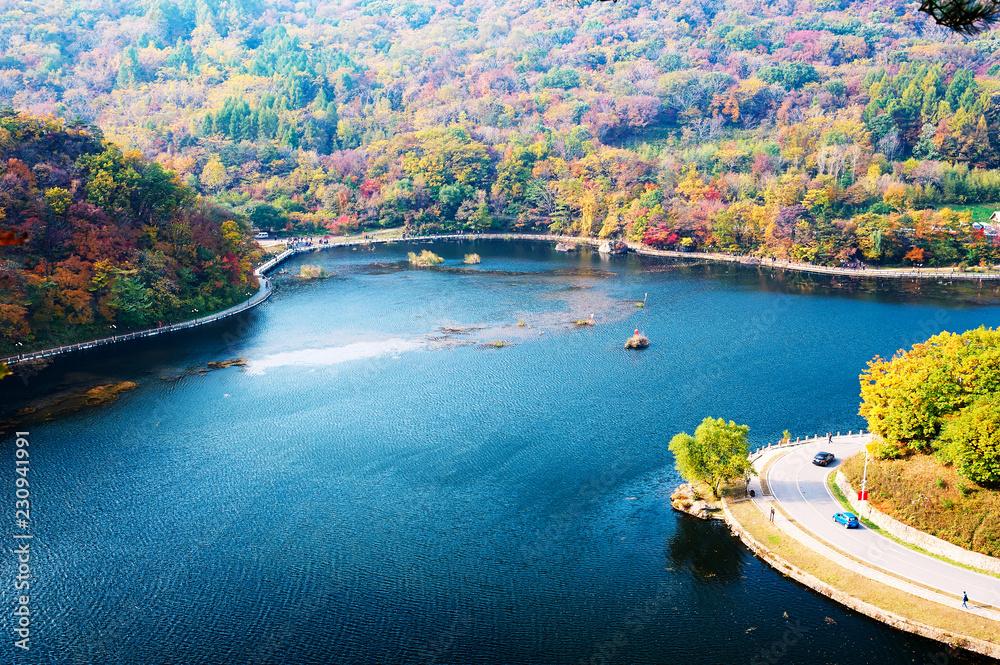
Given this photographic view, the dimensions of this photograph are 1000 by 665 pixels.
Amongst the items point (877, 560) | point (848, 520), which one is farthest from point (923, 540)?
point (848, 520)

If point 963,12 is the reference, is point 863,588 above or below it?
below

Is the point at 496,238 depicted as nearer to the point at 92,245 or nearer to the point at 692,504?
the point at 92,245

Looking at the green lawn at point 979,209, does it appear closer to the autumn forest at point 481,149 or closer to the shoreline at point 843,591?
the autumn forest at point 481,149

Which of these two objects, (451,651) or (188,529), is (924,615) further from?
(188,529)

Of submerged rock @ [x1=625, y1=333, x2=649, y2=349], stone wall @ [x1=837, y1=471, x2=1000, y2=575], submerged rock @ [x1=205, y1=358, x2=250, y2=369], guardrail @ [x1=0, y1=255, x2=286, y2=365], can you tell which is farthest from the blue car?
guardrail @ [x1=0, y1=255, x2=286, y2=365]

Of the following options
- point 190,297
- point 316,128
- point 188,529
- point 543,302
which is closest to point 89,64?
point 316,128

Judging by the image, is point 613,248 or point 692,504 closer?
point 692,504
